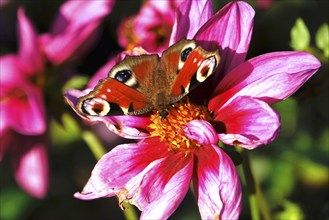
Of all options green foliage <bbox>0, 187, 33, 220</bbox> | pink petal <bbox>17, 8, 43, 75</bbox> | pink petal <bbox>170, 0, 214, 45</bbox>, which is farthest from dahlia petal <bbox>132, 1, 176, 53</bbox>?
green foliage <bbox>0, 187, 33, 220</bbox>

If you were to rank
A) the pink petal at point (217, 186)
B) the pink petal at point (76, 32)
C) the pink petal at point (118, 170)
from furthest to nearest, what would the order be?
the pink petal at point (76, 32) → the pink petal at point (118, 170) → the pink petal at point (217, 186)

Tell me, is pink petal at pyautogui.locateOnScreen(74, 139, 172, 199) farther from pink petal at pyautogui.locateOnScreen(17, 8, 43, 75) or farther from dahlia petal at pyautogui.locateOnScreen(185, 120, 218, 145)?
pink petal at pyautogui.locateOnScreen(17, 8, 43, 75)

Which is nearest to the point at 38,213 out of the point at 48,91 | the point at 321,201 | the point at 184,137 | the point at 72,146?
the point at 72,146

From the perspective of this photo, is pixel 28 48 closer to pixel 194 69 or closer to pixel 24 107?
pixel 24 107

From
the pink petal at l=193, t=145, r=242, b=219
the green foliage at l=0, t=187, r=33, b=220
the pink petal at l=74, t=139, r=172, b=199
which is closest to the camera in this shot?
the pink petal at l=193, t=145, r=242, b=219

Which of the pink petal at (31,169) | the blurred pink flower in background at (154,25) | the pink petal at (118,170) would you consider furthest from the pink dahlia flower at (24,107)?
the pink petal at (118,170)

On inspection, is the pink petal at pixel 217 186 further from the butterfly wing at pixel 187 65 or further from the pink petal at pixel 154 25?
the pink petal at pixel 154 25

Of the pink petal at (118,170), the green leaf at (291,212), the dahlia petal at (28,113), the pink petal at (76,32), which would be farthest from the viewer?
the pink petal at (76,32)
